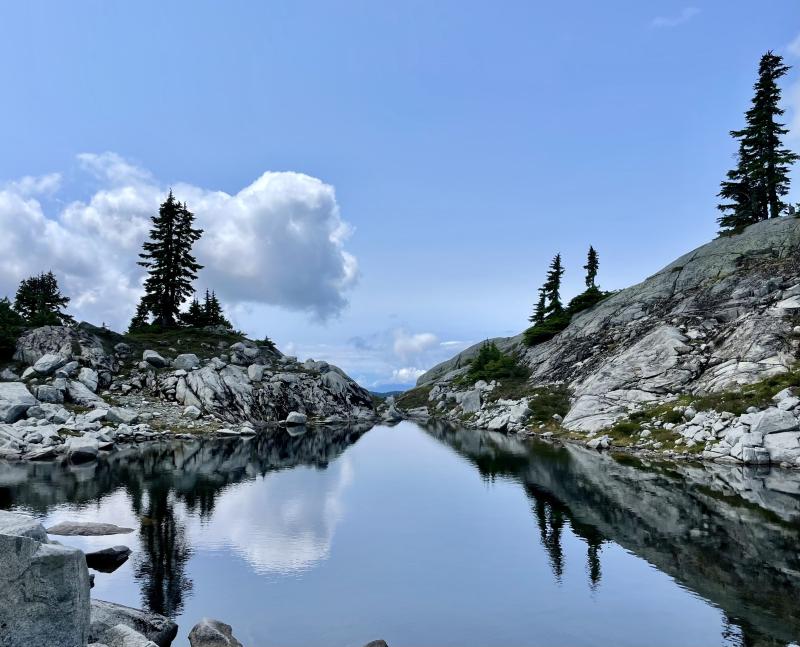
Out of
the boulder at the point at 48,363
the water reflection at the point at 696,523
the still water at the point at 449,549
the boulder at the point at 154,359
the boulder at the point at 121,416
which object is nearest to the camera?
the still water at the point at 449,549

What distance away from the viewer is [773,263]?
7912 cm

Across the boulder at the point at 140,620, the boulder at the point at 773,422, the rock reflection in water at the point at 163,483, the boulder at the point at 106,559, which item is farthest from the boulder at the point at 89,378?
the boulder at the point at 773,422

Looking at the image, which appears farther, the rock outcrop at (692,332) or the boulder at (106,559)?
the rock outcrop at (692,332)

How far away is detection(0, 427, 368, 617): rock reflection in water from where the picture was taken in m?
22.5

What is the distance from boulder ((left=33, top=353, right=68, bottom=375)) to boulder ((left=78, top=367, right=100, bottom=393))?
3.12 metres

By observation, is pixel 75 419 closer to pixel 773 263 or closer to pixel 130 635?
pixel 130 635

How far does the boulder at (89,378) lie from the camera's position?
7312 cm

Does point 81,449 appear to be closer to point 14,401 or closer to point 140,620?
point 14,401

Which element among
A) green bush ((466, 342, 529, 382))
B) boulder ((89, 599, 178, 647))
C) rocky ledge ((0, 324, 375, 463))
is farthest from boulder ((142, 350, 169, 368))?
boulder ((89, 599, 178, 647))

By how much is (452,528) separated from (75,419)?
54.2 metres

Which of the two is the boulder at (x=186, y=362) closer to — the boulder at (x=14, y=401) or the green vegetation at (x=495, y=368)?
the boulder at (x=14, y=401)

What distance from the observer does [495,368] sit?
414 feet

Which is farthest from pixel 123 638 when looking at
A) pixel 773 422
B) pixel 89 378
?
pixel 89 378

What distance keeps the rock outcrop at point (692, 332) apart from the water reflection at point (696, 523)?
62.1 feet
